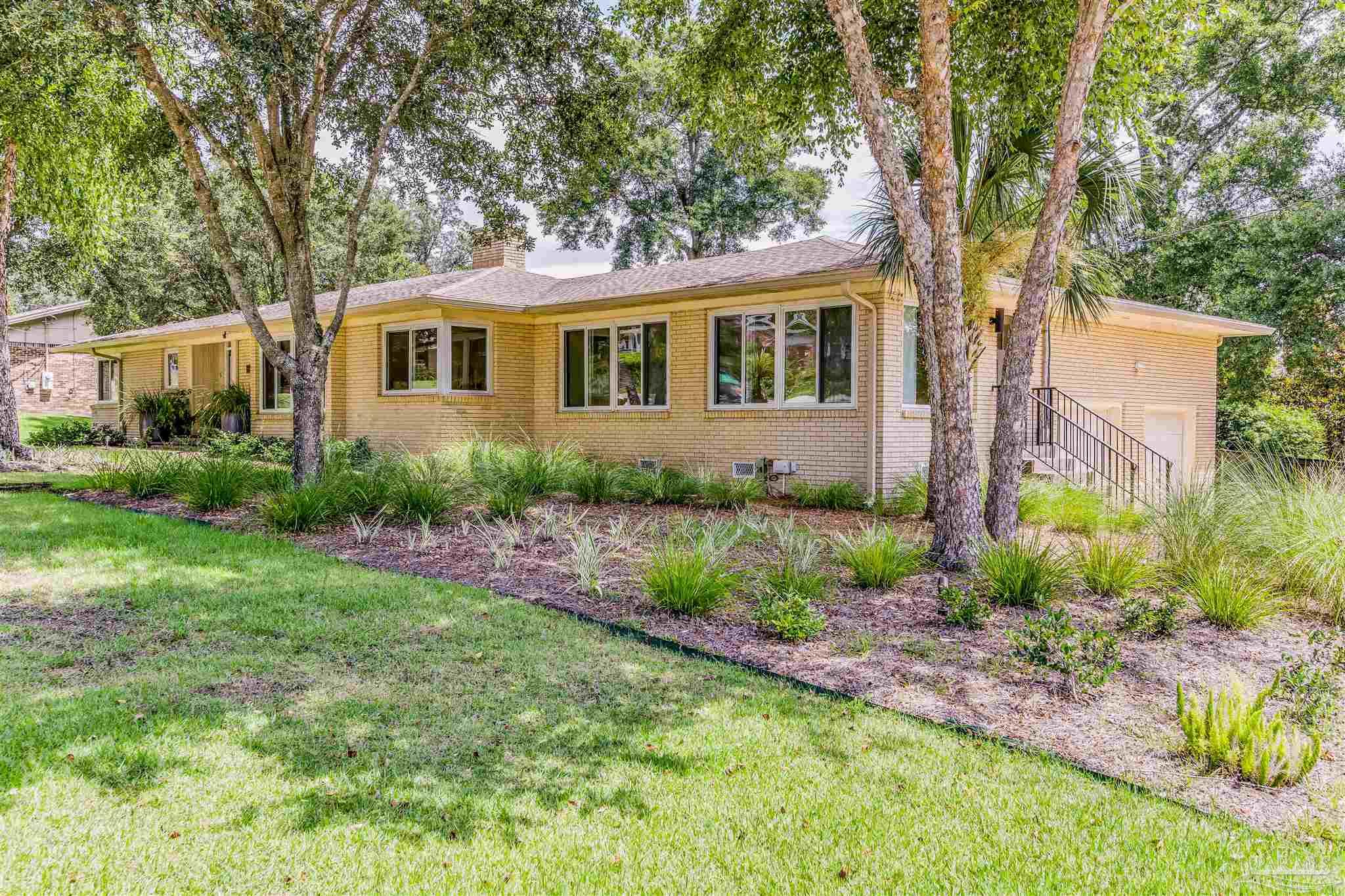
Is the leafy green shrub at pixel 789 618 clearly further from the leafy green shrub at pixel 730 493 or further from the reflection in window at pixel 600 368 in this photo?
the reflection in window at pixel 600 368

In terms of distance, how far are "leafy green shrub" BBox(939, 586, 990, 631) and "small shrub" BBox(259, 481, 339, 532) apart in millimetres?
6590

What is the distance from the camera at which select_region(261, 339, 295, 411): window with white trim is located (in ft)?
67.1

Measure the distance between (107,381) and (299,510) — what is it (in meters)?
24.8

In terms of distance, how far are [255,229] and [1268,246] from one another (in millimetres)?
27195

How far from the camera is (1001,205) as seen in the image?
10.6m

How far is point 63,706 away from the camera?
12.9 feet

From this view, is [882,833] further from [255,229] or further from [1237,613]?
[255,229]

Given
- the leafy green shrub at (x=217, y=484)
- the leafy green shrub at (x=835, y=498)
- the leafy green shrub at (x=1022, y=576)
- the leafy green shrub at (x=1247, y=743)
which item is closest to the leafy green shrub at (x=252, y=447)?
the leafy green shrub at (x=217, y=484)

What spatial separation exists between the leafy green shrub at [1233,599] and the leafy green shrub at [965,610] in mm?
1459

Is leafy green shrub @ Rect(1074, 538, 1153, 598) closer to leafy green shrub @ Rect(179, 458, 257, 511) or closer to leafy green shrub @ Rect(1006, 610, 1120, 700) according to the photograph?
leafy green shrub @ Rect(1006, 610, 1120, 700)

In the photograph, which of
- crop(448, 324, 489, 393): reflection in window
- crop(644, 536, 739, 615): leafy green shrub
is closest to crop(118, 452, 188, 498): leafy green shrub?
crop(448, 324, 489, 393): reflection in window

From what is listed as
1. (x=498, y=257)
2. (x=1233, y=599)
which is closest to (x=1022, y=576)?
(x=1233, y=599)

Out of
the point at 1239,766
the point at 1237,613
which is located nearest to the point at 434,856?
the point at 1239,766

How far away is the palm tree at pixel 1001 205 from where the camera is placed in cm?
984
